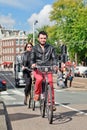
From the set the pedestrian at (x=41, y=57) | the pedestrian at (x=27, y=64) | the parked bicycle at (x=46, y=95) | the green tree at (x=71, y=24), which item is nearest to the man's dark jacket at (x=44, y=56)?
the pedestrian at (x=41, y=57)

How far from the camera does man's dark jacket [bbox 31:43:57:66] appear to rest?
32.8ft

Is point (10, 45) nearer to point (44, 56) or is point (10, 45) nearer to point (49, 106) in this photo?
point (44, 56)

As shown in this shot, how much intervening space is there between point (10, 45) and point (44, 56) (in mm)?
171645

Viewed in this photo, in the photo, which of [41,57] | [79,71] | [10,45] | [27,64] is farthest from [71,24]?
[10,45]

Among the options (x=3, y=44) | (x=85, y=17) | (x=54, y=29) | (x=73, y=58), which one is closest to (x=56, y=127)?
(x=85, y=17)

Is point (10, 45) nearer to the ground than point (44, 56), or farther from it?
farther from it

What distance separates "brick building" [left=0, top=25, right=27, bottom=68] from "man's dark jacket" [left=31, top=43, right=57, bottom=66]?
168 m

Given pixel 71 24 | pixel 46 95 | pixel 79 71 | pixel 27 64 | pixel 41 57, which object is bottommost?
pixel 79 71

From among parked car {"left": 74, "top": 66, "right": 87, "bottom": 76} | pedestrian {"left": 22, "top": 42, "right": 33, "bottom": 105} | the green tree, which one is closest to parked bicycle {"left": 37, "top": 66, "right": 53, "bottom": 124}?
pedestrian {"left": 22, "top": 42, "right": 33, "bottom": 105}

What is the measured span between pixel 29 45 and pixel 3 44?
17526cm

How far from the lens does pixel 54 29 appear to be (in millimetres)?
90438

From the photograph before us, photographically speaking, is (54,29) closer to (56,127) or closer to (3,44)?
(56,127)

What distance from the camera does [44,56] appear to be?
1009 cm

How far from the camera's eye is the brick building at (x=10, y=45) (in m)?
180
